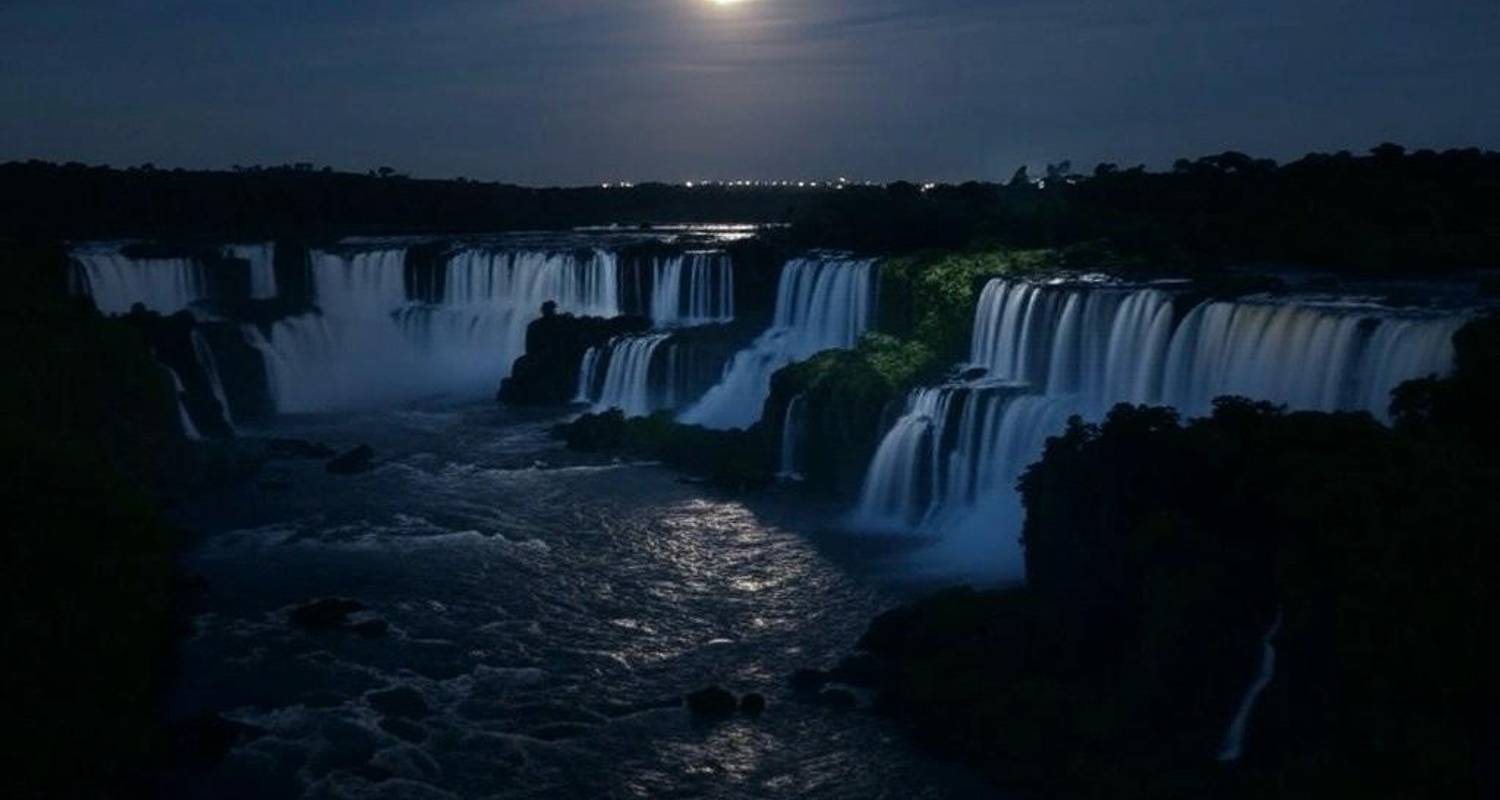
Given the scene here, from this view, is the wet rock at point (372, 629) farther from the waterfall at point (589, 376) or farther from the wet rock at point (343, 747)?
the waterfall at point (589, 376)

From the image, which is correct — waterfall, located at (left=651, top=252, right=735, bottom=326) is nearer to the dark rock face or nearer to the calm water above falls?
the dark rock face

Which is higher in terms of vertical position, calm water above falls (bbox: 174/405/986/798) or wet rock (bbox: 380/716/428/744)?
calm water above falls (bbox: 174/405/986/798)

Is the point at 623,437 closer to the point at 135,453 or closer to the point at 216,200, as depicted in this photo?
the point at 135,453

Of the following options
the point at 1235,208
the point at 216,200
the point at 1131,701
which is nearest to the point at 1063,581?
the point at 1131,701

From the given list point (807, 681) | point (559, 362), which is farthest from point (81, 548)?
point (559, 362)

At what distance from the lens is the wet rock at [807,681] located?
24359 mm

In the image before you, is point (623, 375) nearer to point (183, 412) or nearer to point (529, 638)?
point (183, 412)

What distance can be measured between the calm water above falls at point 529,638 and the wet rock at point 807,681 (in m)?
0.34

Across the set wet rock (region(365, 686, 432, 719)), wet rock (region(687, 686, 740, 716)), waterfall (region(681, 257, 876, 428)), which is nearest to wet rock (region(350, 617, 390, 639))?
wet rock (region(365, 686, 432, 719))

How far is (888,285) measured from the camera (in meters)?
45.2

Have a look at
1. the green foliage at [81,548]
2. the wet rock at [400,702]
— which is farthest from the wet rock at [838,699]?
the green foliage at [81,548]

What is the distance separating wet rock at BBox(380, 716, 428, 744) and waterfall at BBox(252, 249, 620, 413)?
32.1 meters

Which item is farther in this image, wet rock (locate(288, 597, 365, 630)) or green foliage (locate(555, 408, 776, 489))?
green foliage (locate(555, 408, 776, 489))

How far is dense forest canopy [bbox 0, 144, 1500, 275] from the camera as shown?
132ft
